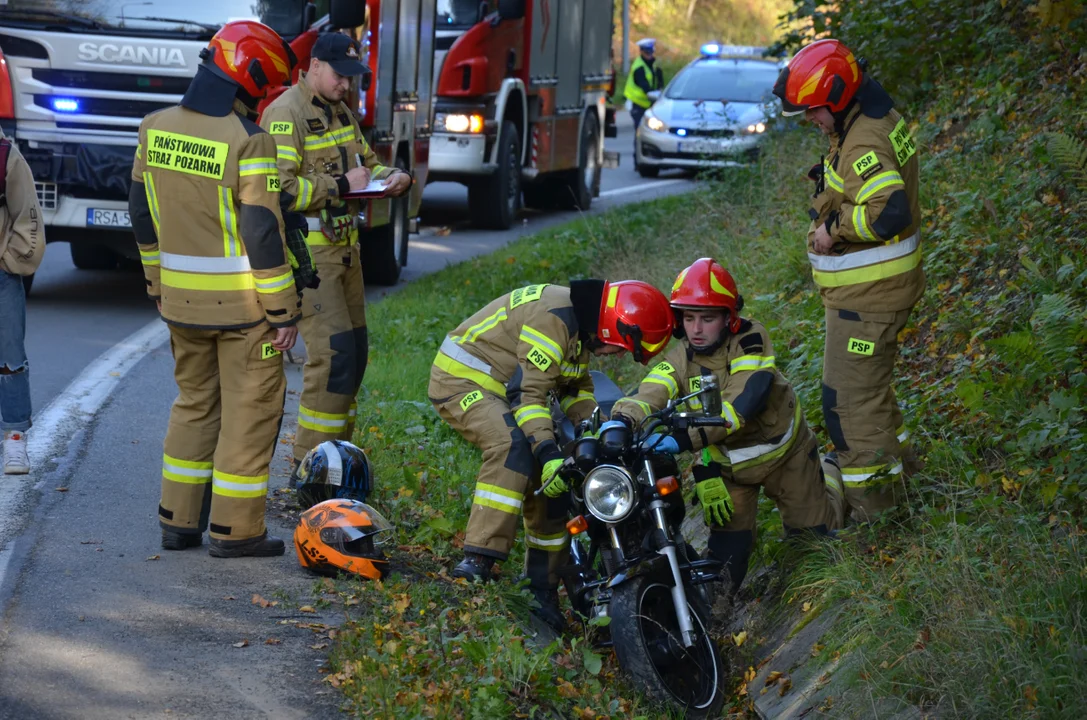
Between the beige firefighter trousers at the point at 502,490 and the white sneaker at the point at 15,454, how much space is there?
6.83 feet

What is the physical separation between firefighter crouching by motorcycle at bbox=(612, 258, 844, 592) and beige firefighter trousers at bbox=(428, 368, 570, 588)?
53 centimetres

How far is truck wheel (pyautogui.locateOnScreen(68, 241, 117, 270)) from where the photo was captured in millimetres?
11984

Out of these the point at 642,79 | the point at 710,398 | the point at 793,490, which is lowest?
the point at 793,490

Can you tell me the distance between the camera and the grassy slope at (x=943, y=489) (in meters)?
4.13

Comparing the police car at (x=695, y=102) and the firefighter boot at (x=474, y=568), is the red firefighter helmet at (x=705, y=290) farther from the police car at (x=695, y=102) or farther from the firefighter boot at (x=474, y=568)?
the police car at (x=695, y=102)

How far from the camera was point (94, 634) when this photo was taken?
454 centimetres

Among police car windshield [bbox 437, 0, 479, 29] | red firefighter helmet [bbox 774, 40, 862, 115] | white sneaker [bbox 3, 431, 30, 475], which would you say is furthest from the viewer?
police car windshield [bbox 437, 0, 479, 29]

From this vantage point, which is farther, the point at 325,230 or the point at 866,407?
the point at 325,230

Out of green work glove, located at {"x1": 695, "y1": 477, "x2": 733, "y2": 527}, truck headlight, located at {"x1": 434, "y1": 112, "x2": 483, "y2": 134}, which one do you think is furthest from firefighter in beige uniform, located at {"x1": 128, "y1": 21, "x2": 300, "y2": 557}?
truck headlight, located at {"x1": 434, "y1": 112, "x2": 483, "y2": 134}

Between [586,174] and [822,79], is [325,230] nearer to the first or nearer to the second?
[822,79]

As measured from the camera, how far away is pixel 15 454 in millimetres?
6305

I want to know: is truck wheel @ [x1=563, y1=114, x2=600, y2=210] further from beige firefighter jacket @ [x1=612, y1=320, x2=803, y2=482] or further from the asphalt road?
beige firefighter jacket @ [x1=612, y1=320, x2=803, y2=482]

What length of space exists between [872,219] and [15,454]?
13.2ft

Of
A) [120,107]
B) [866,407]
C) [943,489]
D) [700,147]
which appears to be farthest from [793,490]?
[700,147]
